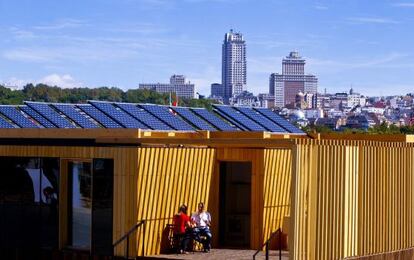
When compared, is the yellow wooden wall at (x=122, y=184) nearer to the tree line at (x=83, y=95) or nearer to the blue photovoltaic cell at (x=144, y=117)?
the blue photovoltaic cell at (x=144, y=117)

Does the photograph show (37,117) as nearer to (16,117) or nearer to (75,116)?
(16,117)

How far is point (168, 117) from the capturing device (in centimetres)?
3628

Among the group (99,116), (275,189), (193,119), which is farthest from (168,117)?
(275,189)

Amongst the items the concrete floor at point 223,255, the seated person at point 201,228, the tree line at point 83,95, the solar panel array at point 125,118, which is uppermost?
the tree line at point 83,95

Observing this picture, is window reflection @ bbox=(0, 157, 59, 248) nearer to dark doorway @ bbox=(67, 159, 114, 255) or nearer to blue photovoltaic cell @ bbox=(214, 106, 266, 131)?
dark doorway @ bbox=(67, 159, 114, 255)

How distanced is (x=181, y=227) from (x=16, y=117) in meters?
12.4

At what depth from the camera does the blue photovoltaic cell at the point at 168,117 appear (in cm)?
3443

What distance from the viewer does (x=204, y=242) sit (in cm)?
2514

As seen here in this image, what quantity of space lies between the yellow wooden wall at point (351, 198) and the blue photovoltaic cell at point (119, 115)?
9.76 m

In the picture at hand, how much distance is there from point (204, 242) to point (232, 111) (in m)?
16.6

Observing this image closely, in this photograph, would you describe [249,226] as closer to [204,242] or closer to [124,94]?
[204,242]

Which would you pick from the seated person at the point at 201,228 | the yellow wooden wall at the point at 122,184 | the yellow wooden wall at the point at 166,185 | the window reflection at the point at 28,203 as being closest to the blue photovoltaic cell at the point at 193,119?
the yellow wooden wall at the point at 166,185

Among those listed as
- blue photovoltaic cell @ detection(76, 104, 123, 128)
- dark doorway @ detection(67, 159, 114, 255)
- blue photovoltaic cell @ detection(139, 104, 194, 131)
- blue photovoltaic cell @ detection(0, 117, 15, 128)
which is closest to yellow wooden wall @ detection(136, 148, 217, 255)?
dark doorway @ detection(67, 159, 114, 255)

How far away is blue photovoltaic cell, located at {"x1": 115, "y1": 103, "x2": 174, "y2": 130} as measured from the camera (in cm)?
3381
